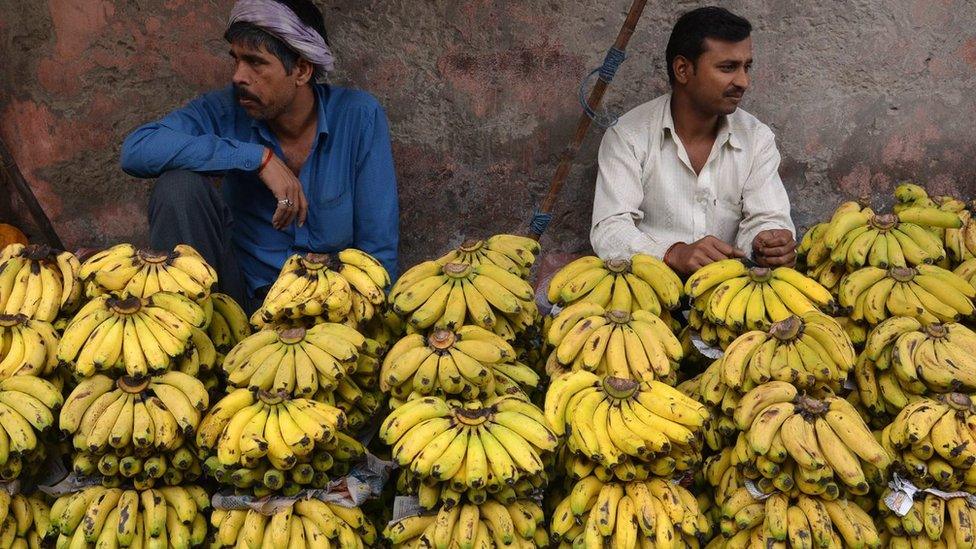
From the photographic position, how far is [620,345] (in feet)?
9.70

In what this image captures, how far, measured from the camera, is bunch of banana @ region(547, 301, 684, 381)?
2920mm

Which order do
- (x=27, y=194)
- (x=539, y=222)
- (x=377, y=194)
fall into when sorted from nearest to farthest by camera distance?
(x=377, y=194) → (x=539, y=222) → (x=27, y=194)

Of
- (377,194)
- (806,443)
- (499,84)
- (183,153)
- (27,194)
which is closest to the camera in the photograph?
(806,443)

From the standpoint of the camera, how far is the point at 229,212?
3.90 metres

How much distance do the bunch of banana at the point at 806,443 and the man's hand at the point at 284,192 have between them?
5.95 feet

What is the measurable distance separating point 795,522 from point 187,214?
7.66 feet

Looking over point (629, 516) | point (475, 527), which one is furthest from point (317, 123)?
A: point (629, 516)

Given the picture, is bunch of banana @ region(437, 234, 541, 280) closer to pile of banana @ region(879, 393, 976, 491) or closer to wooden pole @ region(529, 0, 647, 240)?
wooden pole @ region(529, 0, 647, 240)

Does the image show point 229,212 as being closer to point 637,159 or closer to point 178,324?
point 178,324

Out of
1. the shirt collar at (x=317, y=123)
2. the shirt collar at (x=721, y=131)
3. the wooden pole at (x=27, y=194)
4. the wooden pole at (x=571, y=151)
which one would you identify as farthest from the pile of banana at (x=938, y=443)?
the wooden pole at (x=27, y=194)

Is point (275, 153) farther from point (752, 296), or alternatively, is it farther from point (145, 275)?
point (752, 296)

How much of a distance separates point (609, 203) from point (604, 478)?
180 centimetres

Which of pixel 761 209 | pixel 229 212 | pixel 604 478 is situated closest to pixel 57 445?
pixel 229 212

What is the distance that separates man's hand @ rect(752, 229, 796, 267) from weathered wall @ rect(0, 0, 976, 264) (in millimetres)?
1121
